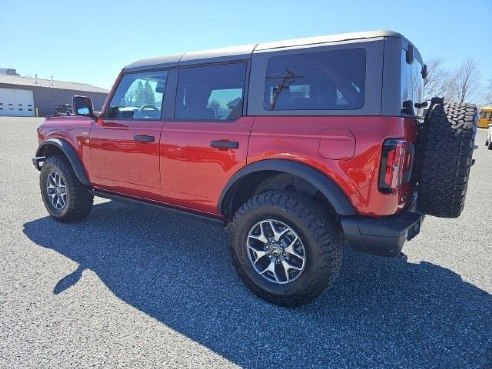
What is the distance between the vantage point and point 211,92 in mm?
3086

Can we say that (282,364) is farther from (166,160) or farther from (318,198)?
Answer: (166,160)

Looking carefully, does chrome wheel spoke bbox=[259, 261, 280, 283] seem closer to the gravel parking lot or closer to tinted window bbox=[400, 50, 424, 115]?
the gravel parking lot

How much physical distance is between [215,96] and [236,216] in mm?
1128

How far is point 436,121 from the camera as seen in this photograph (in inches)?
96.0

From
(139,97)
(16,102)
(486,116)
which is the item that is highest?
(16,102)

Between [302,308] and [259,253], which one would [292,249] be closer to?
[259,253]

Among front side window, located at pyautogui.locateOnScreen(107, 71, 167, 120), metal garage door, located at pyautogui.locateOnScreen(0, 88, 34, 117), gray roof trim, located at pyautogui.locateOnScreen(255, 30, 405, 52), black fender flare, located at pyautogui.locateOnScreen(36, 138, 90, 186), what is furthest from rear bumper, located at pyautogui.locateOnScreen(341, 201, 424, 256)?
metal garage door, located at pyautogui.locateOnScreen(0, 88, 34, 117)

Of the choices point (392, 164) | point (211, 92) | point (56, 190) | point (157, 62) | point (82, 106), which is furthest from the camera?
point (56, 190)

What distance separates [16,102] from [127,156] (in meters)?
43.5

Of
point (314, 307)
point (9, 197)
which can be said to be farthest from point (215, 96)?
point (9, 197)

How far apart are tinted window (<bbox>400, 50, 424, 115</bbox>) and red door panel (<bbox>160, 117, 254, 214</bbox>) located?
115cm

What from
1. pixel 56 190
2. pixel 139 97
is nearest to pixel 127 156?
pixel 139 97

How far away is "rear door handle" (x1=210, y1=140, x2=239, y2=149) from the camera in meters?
2.75

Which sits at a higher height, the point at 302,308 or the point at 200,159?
the point at 200,159
